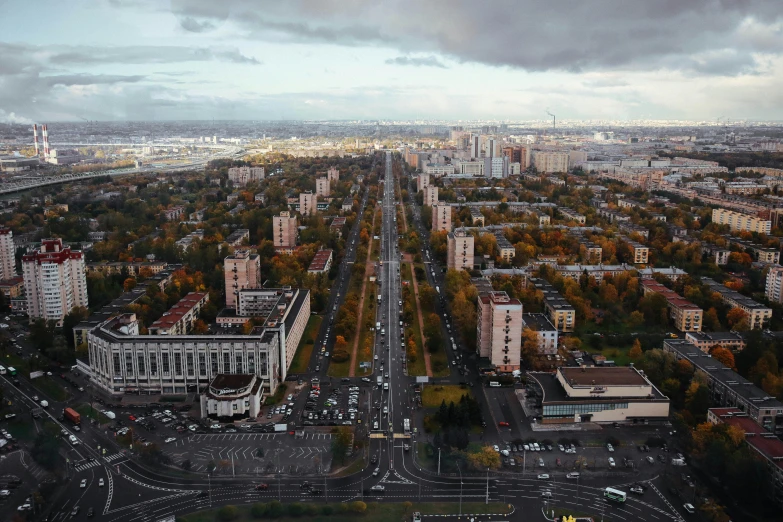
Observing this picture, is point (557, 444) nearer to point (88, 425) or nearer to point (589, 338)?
point (589, 338)

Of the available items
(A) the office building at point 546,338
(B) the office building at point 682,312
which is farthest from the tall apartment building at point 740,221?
(A) the office building at point 546,338

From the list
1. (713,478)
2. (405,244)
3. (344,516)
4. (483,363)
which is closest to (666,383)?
(713,478)

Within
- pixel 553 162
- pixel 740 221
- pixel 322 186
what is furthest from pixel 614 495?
pixel 553 162

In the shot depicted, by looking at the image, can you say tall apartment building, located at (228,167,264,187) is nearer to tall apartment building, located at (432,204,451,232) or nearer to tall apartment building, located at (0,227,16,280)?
tall apartment building, located at (432,204,451,232)

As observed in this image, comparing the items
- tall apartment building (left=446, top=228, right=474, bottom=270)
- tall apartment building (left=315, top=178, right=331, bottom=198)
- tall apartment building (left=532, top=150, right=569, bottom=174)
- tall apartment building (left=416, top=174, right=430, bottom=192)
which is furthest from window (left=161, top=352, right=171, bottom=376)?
tall apartment building (left=532, top=150, right=569, bottom=174)

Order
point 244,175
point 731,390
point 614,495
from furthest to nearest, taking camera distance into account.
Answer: point 244,175
point 731,390
point 614,495

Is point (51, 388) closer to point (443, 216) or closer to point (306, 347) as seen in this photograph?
point (306, 347)

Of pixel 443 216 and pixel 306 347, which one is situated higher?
pixel 443 216

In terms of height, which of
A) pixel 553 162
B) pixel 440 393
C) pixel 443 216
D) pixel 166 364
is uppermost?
pixel 553 162
